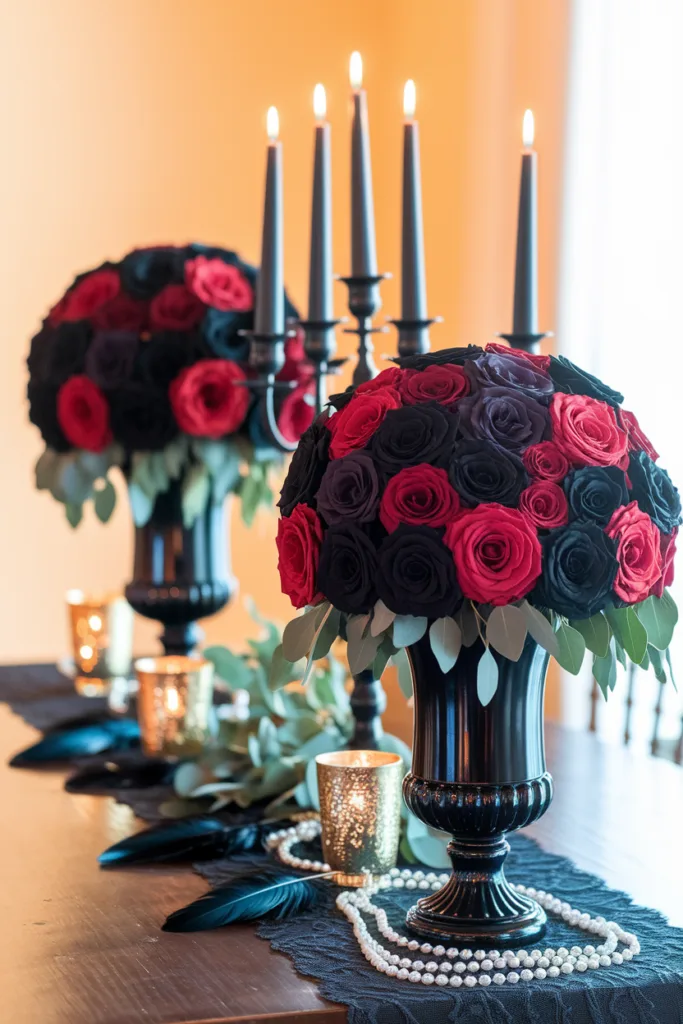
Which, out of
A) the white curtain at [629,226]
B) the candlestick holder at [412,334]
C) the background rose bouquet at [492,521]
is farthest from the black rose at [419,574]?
the white curtain at [629,226]

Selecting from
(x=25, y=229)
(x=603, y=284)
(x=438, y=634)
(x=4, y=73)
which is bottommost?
(x=438, y=634)

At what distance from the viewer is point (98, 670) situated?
1.87 meters

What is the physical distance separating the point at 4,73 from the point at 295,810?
9.41 ft

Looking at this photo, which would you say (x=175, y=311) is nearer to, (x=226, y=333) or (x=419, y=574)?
(x=226, y=333)

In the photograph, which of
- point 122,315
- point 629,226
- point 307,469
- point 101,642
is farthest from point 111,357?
point 629,226

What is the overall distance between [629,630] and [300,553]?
0.74 feet

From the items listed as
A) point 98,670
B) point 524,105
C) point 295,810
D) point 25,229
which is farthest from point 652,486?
point 25,229

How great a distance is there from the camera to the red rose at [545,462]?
31.9 inches

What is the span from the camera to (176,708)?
143 cm

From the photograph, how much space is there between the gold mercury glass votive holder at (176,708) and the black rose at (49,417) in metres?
0.29

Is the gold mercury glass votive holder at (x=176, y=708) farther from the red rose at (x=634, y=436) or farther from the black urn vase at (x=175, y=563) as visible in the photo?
the red rose at (x=634, y=436)

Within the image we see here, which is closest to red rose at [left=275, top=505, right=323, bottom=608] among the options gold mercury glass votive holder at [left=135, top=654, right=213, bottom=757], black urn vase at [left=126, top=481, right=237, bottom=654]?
gold mercury glass votive holder at [left=135, top=654, right=213, bottom=757]

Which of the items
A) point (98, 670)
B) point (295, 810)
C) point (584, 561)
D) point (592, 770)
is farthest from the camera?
point (98, 670)

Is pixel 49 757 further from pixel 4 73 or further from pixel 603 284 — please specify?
pixel 4 73
